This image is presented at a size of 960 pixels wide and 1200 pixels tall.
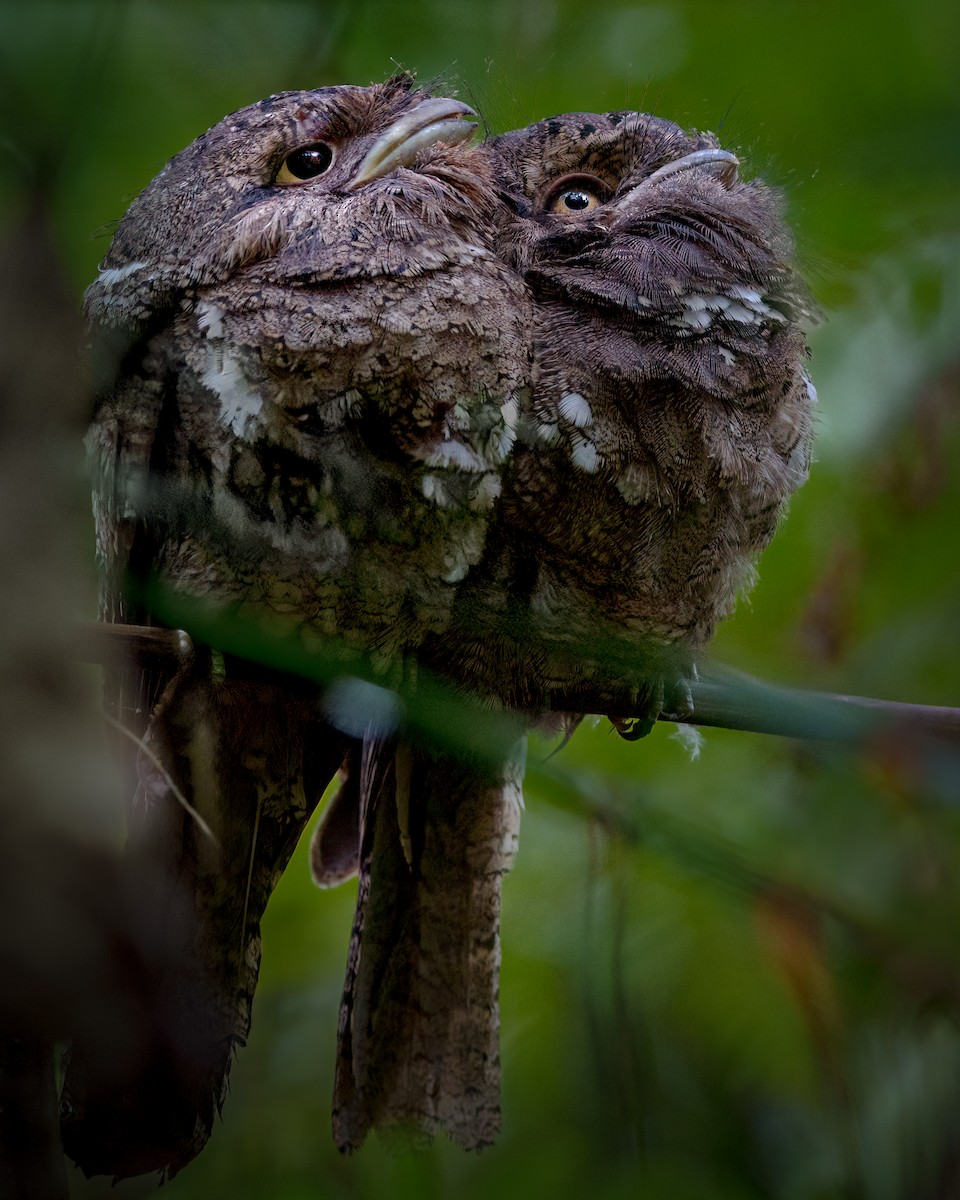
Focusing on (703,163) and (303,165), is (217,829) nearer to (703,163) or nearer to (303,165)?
(303,165)

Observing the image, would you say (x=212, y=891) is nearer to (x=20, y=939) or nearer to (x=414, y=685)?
(x=414, y=685)

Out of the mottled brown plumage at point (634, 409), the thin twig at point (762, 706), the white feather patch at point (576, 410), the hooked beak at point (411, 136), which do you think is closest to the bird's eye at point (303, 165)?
the hooked beak at point (411, 136)

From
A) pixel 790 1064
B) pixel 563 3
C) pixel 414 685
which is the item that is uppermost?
pixel 563 3

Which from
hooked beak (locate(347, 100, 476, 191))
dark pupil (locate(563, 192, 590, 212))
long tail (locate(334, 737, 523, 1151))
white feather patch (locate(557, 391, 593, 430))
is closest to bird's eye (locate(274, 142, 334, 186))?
hooked beak (locate(347, 100, 476, 191))

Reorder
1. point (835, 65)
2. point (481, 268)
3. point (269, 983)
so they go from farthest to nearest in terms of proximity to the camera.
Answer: point (269, 983) < point (481, 268) < point (835, 65)

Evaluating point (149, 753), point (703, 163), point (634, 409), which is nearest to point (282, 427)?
point (634, 409)

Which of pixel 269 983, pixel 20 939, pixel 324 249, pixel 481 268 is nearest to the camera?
pixel 20 939

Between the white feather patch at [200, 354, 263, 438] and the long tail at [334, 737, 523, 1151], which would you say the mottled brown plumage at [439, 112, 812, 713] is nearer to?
the long tail at [334, 737, 523, 1151]

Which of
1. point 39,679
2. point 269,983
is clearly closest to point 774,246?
point 39,679
